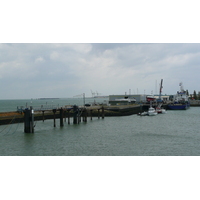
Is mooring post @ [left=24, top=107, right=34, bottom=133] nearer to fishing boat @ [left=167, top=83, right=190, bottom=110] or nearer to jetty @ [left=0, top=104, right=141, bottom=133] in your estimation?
jetty @ [left=0, top=104, right=141, bottom=133]

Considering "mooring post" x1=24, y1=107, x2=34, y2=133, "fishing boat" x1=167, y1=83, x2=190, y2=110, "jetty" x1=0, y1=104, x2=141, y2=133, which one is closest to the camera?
"mooring post" x1=24, y1=107, x2=34, y2=133

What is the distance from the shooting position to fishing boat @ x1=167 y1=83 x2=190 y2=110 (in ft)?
316

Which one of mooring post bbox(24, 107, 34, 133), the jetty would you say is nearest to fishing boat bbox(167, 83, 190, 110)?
the jetty

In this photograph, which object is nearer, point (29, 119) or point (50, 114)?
point (29, 119)

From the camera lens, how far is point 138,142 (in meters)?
27.9

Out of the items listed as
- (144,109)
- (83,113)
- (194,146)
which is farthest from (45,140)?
(144,109)

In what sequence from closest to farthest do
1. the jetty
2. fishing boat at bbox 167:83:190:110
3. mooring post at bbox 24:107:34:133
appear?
mooring post at bbox 24:107:34:133, the jetty, fishing boat at bbox 167:83:190:110

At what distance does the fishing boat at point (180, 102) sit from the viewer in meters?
96.3

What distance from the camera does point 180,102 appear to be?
104250 millimetres

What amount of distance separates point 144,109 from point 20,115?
5450 cm

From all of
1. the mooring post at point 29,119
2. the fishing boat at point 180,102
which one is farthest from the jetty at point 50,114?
the fishing boat at point 180,102

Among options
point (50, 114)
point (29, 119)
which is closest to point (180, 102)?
point (50, 114)

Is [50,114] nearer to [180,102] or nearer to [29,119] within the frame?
[29,119]

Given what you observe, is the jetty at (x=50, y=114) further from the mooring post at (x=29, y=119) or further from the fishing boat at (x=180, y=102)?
the fishing boat at (x=180, y=102)
